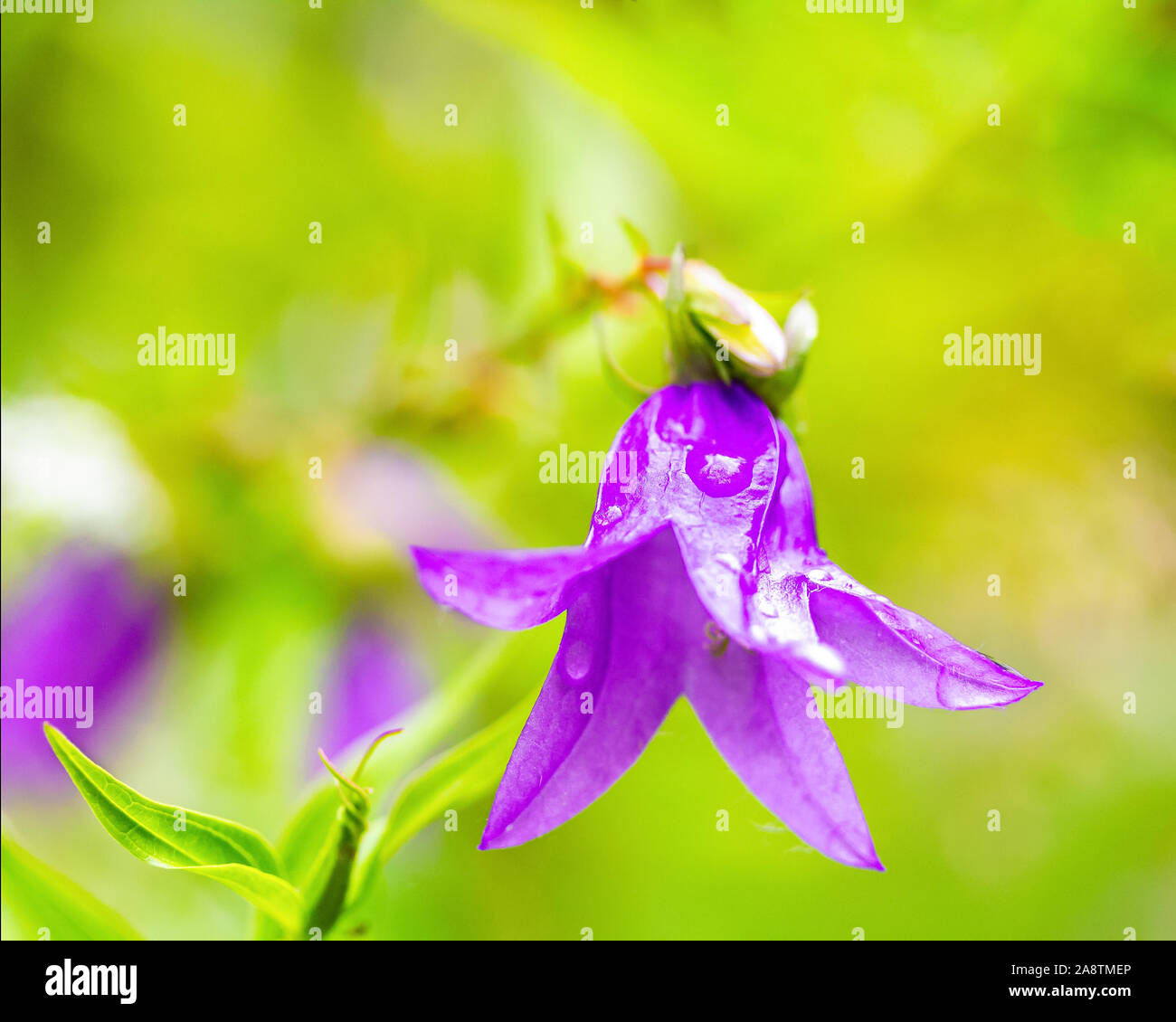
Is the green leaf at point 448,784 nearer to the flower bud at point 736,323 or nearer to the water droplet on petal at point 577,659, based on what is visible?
the water droplet on petal at point 577,659

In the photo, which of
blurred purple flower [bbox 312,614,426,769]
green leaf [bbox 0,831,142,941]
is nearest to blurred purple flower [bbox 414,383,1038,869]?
green leaf [bbox 0,831,142,941]

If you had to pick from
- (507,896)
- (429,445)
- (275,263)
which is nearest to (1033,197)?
(429,445)

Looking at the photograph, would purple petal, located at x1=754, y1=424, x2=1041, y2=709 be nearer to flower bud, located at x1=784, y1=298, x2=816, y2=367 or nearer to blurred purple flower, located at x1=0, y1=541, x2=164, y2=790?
flower bud, located at x1=784, y1=298, x2=816, y2=367

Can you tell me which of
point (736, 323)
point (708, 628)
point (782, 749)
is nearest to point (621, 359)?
point (736, 323)

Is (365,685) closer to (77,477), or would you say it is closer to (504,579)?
(77,477)

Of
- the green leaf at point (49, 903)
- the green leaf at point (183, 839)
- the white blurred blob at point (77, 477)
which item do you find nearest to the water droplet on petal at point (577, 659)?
the green leaf at point (183, 839)
